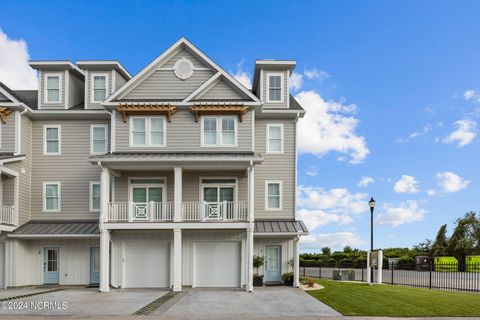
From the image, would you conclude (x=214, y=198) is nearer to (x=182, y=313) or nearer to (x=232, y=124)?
(x=232, y=124)

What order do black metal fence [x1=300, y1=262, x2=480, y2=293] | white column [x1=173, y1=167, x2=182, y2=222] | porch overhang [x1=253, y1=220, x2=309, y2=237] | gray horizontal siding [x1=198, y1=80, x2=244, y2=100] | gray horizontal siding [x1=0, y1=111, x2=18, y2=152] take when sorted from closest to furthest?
white column [x1=173, y1=167, x2=182, y2=222] → porch overhang [x1=253, y1=220, x2=309, y2=237] → gray horizontal siding [x1=198, y1=80, x2=244, y2=100] → gray horizontal siding [x1=0, y1=111, x2=18, y2=152] → black metal fence [x1=300, y1=262, x2=480, y2=293]

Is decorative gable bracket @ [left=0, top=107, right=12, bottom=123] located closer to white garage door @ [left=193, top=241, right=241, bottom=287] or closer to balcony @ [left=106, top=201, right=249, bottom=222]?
balcony @ [left=106, top=201, right=249, bottom=222]

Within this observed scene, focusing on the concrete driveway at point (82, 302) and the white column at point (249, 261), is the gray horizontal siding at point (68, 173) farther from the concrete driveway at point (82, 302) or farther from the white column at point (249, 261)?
the white column at point (249, 261)

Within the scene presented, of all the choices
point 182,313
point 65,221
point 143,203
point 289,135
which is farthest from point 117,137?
point 182,313

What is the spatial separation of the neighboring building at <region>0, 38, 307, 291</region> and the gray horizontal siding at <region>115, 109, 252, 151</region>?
49 mm

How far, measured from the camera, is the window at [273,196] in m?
26.0

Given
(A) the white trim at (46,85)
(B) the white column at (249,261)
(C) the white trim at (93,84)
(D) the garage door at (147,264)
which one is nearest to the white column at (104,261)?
(D) the garage door at (147,264)

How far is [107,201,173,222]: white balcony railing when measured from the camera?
922 inches

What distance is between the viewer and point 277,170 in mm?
26094

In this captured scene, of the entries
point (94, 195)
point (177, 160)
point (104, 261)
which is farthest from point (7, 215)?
point (177, 160)

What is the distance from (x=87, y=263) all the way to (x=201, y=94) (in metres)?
10.3

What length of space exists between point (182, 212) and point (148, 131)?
432 centimetres

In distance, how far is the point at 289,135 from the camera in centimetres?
2628

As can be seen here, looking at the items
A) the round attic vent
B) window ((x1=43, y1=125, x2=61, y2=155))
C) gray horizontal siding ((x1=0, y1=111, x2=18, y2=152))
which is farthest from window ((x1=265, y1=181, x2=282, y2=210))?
gray horizontal siding ((x1=0, y1=111, x2=18, y2=152))
